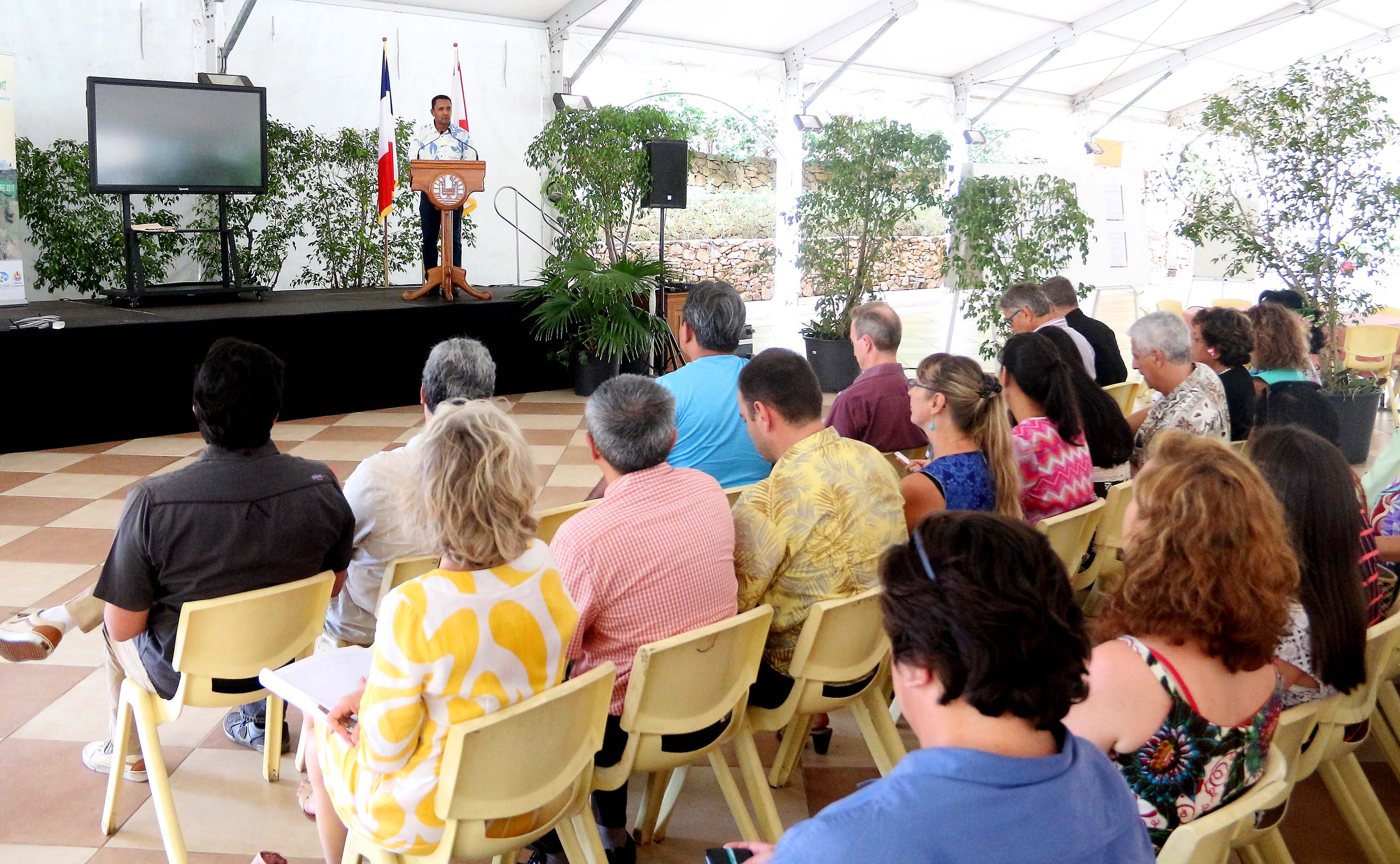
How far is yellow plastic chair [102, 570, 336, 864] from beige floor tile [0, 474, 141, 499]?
333 centimetres

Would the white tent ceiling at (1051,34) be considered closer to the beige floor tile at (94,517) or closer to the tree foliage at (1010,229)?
the tree foliage at (1010,229)

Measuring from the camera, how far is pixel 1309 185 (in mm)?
6168

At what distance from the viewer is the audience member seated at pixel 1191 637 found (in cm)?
156

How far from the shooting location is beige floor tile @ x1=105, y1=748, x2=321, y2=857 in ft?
8.07

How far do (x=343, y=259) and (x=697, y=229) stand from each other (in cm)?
642

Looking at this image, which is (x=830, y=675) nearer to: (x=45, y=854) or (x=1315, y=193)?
(x=45, y=854)

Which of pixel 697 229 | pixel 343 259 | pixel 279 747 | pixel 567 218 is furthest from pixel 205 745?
pixel 697 229

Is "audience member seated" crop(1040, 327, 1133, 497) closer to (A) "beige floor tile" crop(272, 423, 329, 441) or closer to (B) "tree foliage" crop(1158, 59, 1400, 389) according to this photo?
(B) "tree foliage" crop(1158, 59, 1400, 389)

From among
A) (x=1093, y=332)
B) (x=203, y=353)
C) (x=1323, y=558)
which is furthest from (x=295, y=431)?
(x=1323, y=558)

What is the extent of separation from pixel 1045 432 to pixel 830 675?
1.25 meters

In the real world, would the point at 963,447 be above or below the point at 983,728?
above

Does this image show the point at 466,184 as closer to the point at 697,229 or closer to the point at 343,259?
the point at 343,259

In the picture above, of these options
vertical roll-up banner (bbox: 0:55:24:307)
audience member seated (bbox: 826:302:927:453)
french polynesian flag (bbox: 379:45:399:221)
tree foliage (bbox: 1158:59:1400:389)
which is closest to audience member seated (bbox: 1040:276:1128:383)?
audience member seated (bbox: 826:302:927:453)

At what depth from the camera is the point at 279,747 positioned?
2.75 m
